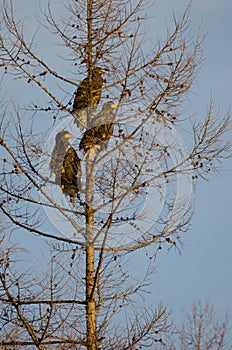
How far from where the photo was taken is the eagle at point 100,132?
7.84m

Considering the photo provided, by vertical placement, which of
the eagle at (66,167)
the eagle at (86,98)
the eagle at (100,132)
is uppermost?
the eagle at (86,98)

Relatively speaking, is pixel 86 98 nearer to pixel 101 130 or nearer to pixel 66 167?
pixel 101 130

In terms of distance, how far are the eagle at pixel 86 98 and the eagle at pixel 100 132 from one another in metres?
0.19

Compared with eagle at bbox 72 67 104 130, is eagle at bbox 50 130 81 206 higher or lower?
lower

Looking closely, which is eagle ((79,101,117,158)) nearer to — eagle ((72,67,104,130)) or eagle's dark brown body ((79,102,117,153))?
eagle's dark brown body ((79,102,117,153))

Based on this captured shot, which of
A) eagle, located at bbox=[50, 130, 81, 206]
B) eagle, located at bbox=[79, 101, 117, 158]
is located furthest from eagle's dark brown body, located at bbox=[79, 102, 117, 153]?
eagle, located at bbox=[50, 130, 81, 206]

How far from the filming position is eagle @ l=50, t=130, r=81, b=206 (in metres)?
7.80

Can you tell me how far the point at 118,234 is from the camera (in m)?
7.66

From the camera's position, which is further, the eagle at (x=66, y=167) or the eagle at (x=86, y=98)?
the eagle at (x=86, y=98)

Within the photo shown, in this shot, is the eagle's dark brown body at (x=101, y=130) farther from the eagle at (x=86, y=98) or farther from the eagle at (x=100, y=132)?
the eagle at (x=86, y=98)

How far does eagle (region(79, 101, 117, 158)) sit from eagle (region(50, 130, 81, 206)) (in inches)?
6.5

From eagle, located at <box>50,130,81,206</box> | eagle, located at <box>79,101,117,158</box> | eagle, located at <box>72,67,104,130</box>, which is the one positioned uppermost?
eagle, located at <box>72,67,104,130</box>

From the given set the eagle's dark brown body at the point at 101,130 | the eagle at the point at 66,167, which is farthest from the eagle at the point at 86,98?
the eagle at the point at 66,167

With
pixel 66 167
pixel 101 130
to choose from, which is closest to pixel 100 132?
pixel 101 130
